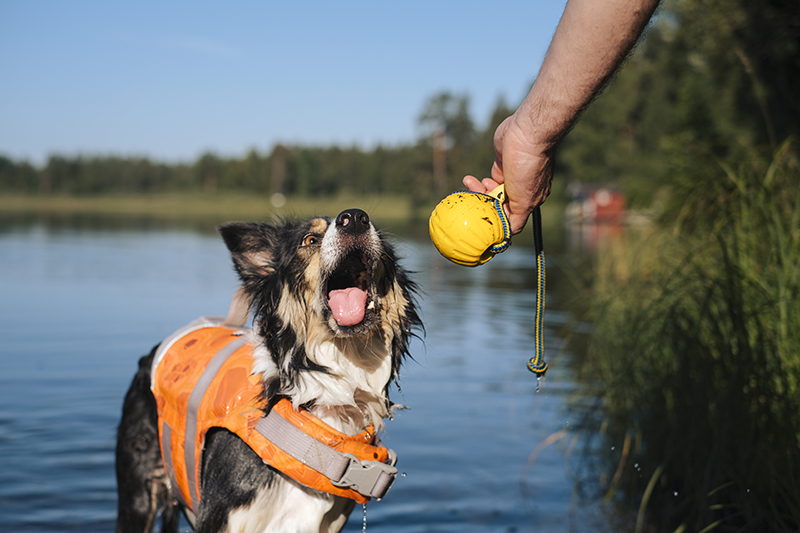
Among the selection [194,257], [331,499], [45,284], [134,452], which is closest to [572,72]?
[331,499]

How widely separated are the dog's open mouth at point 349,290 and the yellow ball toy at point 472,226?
25.3 inches

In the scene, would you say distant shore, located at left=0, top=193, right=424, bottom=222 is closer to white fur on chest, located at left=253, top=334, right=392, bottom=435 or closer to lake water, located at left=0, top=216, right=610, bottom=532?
lake water, located at left=0, top=216, right=610, bottom=532

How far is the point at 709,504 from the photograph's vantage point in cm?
436

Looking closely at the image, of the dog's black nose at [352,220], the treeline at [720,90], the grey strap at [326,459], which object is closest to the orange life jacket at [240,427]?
the grey strap at [326,459]

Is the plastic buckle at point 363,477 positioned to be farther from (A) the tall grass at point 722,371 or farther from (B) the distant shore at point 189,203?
(B) the distant shore at point 189,203

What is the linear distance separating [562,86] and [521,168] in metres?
0.33

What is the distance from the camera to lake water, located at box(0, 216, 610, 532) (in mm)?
5055

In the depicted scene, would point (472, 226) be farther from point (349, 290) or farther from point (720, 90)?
point (720, 90)

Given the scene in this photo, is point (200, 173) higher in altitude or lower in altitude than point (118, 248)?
higher

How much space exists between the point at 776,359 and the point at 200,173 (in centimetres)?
12549

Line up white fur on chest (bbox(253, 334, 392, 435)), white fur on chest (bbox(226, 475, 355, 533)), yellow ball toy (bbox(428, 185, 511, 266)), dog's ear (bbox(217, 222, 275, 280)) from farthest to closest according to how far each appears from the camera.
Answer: dog's ear (bbox(217, 222, 275, 280)), white fur on chest (bbox(253, 334, 392, 435)), white fur on chest (bbox(226, 475, 355, 533)), yellow ball toy (bbox(428, 185, 511, 266))

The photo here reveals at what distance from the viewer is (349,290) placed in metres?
3.44

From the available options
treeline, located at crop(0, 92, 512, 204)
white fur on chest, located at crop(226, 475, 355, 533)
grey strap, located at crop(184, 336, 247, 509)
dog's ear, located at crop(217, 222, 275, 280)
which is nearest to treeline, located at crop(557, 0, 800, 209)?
dog's ear, located at crop(217, 222, 275, 280)

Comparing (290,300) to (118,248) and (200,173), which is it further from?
(200,173)
